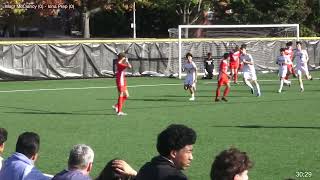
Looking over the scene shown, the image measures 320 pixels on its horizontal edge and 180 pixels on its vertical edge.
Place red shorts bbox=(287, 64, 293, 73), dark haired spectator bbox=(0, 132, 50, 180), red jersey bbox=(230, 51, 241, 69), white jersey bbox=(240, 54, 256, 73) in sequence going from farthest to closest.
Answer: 1. red jersey bbox=(230, 51, 241, 69)
2. red shorts bbox=(287, 64, 293, 73)
3. white jersey bbox=(240, 54, 256, 73)
4. dark haired spectator bbox=(0, 132, 50, 180)

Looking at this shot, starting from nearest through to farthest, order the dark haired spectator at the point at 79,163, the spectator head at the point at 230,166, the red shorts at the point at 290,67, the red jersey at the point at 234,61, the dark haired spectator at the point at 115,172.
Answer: the spectator head at the point at 230,166 → the dark haired spectator at the point at 115,172 → the dark haired spectator at the point at 79,163 → the red shorts at the point at 290,67 → the red jersey at the point at 234,61

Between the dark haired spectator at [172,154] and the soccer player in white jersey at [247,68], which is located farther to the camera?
the soccer player in white jersey at [247,68]

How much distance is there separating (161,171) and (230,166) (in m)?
1.06

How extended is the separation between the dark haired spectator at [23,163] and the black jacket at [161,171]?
179 centimetres

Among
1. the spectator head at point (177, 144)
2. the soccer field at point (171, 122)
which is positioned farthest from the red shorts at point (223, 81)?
the spectator head at point (177, 144)

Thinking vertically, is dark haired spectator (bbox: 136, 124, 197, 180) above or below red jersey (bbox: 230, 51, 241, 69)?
above

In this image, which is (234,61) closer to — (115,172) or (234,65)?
(234,65)

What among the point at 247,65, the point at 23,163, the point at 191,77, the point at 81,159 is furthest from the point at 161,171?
the point at 247,65

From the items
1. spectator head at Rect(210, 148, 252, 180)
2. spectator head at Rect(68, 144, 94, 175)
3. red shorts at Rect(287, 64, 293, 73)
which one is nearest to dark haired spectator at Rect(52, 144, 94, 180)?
spectator head at Rect(68, 144, 94, 175)

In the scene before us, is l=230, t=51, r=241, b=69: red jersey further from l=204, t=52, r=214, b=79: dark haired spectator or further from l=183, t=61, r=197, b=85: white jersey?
l=183, t=61, r=197, b=85: white jersey

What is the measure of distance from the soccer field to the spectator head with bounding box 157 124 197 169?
16.3 ft

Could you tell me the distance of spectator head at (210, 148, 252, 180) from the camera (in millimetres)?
4909

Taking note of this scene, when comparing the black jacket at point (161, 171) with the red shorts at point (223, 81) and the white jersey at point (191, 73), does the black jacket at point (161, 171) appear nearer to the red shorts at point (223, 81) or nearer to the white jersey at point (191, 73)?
the red shorts at point (223, 81)

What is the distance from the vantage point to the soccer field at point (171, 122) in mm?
12516
